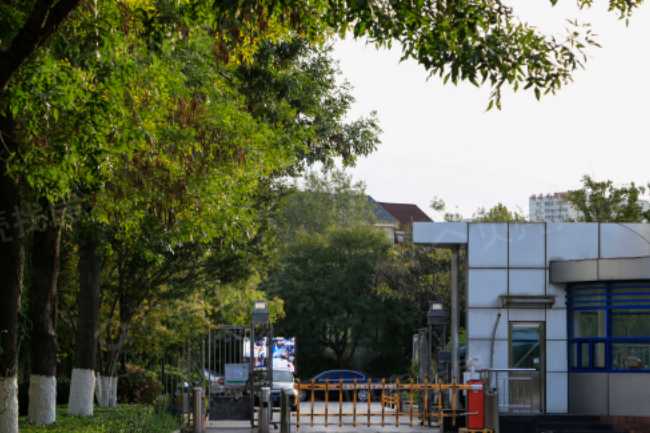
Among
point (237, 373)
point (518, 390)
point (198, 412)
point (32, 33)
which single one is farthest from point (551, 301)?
point (32, 33)

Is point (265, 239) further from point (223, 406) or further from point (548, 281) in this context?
point (548, 281)

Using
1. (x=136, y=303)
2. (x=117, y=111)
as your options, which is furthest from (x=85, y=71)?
(x=136, y=303)

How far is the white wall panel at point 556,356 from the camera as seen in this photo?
64.7 ft

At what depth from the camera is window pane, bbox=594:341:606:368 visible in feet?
63.8

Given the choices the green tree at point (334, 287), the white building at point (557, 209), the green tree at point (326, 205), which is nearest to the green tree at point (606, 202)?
the white building at point (557, 209)

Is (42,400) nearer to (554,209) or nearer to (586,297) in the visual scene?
(586,297)

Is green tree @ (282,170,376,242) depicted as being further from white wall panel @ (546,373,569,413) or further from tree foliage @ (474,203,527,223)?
white wall panel @ (546,373,569,413)

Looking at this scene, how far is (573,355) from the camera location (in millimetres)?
20031

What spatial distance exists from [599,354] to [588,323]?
0.79m

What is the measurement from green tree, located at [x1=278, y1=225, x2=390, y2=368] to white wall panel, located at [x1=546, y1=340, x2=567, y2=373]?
26.7 metres

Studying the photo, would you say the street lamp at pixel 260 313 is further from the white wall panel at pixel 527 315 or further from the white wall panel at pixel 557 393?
the white wall panel at pixel 557 393

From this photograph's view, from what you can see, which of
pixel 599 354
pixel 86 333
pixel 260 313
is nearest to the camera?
pixel 86 333

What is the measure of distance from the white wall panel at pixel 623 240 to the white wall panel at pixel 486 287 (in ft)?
8.43

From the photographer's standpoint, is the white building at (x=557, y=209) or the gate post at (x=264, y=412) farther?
the white building at (x=557, y=209)
